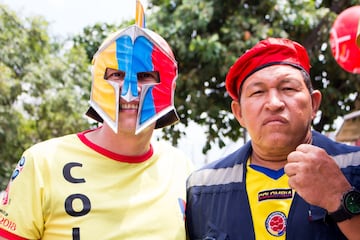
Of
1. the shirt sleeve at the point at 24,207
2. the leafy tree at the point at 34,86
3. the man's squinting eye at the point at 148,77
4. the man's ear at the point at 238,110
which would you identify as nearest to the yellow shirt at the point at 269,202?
the man's ear at the point at 238,110

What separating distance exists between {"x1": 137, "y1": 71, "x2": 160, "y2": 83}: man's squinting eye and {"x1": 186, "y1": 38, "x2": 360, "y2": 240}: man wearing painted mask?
13.5 inches

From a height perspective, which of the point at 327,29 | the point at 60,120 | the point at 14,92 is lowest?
the point at 60,120

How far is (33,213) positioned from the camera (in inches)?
79.7

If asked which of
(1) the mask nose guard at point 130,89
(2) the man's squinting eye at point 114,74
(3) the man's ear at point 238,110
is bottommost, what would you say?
(3) the man's ear at point 238,110

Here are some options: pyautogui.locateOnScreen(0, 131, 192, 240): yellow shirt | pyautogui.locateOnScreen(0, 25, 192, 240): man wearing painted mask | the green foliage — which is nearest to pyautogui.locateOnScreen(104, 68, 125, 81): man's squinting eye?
pyautogui.locateOnScreen(0, 25, 192, 240): man wearing painted mask

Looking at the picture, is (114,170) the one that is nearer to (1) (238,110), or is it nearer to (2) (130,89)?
(2) (130,89)

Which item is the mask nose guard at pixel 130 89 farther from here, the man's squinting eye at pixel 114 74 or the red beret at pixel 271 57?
the red beret at pixel 271 57

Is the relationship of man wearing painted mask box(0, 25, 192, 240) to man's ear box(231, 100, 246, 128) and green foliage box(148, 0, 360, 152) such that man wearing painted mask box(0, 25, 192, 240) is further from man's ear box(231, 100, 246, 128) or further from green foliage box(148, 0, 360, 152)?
green foliage box(148, 0, 360, 152)

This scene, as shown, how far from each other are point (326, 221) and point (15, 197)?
4.03 feet

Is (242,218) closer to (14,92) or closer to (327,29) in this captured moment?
(327,29)

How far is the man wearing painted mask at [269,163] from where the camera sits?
1.97 meters

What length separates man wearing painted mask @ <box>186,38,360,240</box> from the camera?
197 centimetres

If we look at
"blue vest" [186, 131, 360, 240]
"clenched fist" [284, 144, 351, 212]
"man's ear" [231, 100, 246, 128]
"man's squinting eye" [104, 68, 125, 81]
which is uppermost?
"man's squinting eye" [104, 68, 125, 81]

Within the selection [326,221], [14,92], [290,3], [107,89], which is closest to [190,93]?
[290,3]
